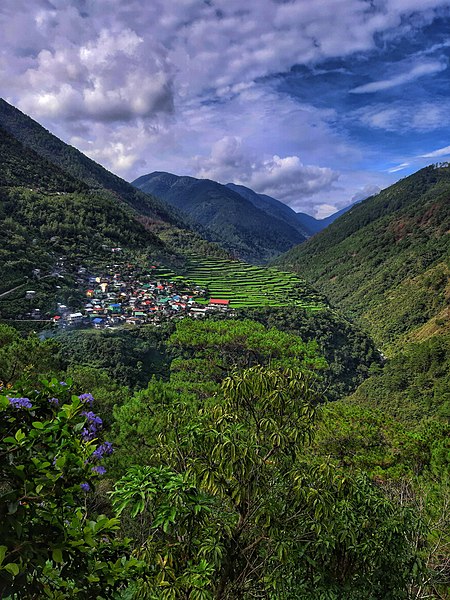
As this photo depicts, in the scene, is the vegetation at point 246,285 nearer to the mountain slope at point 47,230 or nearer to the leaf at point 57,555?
the mountain slope at point 47,230

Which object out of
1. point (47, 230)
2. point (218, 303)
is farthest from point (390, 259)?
point (47, 230)

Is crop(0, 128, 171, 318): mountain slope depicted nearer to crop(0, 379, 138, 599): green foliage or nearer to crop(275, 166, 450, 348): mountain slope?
crop(0, 379, 138, 599): green foliage

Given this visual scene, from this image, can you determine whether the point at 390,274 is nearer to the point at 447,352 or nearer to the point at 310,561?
the point at 447,352

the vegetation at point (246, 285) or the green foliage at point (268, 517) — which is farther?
the vegetation at point (246, 285)

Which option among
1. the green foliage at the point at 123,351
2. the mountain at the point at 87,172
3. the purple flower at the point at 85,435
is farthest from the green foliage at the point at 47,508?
the mountain at the point at 87,172

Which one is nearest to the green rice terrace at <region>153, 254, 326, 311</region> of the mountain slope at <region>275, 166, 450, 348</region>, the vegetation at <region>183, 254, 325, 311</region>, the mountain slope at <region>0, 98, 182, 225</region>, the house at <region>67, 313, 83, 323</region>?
the vegetation at <region>183, 254, 325, 311</region>

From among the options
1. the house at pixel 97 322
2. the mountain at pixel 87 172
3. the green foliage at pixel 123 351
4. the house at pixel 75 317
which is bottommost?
the green foliage at pixel 123 351
